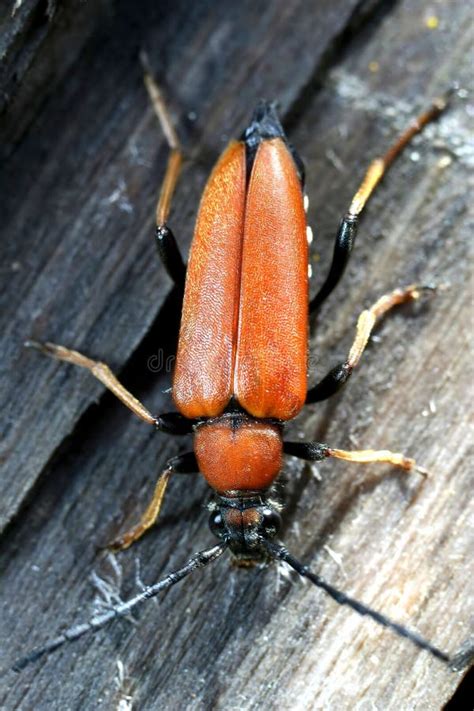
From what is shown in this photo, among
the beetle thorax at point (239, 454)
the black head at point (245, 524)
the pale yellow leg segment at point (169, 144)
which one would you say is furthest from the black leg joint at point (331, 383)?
the pale yellow leg segment at point (169, 144)

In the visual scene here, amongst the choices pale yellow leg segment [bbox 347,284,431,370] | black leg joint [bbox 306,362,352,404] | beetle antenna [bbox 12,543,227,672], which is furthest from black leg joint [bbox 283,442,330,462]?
beetle antenna [bbox 12,543,227,672]

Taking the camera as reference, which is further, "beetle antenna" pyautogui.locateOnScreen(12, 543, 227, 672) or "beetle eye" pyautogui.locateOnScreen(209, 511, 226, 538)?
"beetle eye" pyautogui.locateOnScreen(209, 511, 226, 538)

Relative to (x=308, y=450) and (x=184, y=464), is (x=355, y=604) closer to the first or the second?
(x=308, y=450)

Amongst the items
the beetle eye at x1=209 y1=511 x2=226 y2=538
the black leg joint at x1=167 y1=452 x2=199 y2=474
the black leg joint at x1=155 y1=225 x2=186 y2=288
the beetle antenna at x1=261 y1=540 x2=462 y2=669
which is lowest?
the beetle eye at x1=209 y1=511 x2=226 y2=538

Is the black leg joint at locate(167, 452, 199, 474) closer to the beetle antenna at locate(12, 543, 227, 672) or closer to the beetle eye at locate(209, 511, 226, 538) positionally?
the beetle eye at locate(209, 511, 226, 538)

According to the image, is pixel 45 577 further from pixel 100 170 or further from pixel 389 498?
pixel 100 170

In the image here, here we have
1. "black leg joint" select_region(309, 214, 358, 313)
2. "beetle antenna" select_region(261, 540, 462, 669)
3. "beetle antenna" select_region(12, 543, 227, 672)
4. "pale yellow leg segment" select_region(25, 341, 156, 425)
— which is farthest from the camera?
"black leg joint" select_region(309, 214, 358, 313)

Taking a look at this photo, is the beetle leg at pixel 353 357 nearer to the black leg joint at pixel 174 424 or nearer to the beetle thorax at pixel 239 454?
the beetle thorax at pixel 239 454
